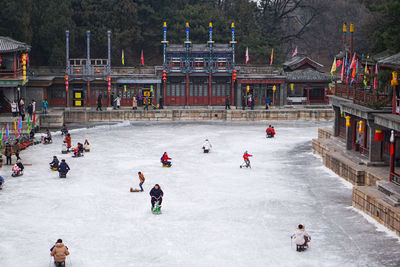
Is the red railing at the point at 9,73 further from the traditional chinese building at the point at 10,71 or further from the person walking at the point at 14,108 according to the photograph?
the person walking at the point at 14,108

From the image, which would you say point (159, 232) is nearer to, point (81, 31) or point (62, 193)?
point (62, 193)

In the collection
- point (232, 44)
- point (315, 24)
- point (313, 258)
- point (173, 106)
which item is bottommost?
point (313, 258)

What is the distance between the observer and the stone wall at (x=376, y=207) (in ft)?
87.5

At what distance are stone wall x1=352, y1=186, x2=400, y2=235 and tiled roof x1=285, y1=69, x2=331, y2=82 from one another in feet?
124

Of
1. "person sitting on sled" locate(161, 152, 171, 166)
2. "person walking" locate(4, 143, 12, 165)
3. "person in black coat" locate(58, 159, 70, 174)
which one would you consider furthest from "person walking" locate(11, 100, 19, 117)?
"person sitting on sled" locate(161, 152, 171, 166)

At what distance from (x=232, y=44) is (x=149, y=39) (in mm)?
18966

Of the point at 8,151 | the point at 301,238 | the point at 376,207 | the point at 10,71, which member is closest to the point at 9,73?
A: the point at 10,71

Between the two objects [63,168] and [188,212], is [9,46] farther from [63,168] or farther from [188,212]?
[188,212]

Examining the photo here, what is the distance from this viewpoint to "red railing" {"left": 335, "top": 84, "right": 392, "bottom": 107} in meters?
35.2

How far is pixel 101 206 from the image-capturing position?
104 feet

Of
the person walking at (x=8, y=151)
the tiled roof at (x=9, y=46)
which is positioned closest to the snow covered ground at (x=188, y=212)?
the person walking at (x=8, y=151)

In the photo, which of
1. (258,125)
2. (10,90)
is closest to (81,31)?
(10,90)

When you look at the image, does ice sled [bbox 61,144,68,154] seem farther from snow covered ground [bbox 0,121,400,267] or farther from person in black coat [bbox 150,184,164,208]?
person in black coat [bbox 150,184,164,208]

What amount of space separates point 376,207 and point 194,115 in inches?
1452
